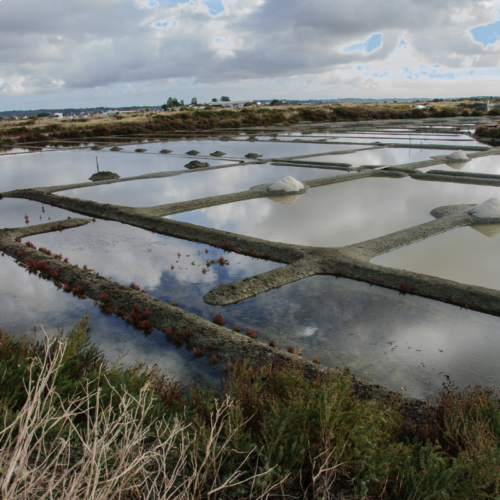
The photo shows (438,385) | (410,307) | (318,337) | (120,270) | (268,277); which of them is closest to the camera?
(438,385)

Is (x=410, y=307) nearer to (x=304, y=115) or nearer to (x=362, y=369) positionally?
(x=362, y=369)

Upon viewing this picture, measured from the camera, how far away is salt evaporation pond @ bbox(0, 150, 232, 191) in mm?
22453

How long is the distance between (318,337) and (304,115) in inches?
2787

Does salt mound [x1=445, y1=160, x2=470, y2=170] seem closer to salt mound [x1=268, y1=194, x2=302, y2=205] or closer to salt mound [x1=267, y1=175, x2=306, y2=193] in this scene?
salt mound [x1=267, y1=175, x2=306, y2=193]

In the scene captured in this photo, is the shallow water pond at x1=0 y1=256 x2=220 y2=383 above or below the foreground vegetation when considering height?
below

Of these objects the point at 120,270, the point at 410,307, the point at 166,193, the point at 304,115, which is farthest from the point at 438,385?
the point at 304,115

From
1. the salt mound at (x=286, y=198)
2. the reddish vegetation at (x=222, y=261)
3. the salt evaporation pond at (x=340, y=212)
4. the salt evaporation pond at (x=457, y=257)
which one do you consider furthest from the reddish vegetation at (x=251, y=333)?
the salt mound at (x=286, y=198)

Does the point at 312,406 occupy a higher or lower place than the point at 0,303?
higher

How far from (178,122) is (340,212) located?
49480 mm

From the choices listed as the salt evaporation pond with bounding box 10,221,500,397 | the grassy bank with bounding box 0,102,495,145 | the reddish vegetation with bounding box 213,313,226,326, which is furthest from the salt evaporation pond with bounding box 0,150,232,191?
the reddish vegetation with bounding box 213,313,226,326

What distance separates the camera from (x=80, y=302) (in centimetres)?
818

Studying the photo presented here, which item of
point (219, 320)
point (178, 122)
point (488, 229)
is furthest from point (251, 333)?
point (178, 122)

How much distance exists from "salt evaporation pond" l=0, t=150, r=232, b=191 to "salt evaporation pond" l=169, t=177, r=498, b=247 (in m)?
10.7

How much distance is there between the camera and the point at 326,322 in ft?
23.1
